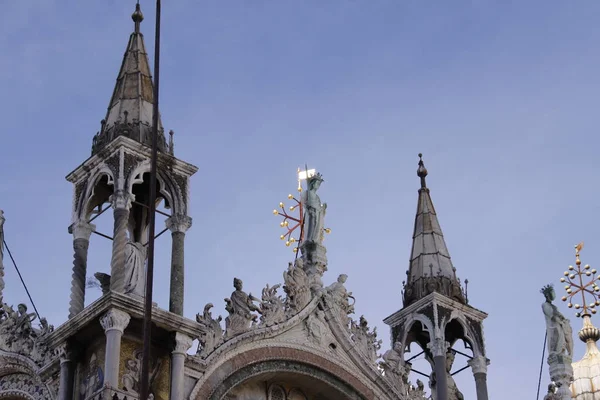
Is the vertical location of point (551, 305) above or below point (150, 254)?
above

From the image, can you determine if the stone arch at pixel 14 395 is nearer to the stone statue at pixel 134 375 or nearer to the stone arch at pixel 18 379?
the stone arch at pixel 18 379

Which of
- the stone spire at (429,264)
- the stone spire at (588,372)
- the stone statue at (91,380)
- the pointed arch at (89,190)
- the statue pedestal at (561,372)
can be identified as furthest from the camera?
the stone spire at (588,372)

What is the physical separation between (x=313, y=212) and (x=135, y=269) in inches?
233

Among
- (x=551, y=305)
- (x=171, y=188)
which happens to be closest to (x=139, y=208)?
(x=171, y=188)

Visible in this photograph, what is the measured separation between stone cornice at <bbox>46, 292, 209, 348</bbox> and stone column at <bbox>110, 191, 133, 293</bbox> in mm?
413

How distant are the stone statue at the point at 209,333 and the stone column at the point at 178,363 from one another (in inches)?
33.7

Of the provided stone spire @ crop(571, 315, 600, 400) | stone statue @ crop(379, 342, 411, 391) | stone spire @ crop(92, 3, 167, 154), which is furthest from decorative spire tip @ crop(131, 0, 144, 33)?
stone spire @ crop(571, 315, 600, 400)

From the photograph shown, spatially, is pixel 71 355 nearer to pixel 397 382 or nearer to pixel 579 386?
pixel 397 382

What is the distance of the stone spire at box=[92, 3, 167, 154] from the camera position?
2828cm

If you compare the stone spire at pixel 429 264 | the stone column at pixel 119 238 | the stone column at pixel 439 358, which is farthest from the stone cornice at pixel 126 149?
the stone column at pixel 439 358

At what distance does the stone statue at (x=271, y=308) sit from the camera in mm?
28969

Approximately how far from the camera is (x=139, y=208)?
29.5m

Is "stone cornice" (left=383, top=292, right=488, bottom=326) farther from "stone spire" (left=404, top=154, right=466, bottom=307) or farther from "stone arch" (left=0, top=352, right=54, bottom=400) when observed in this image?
"stone arch" (left=0, top=352, right=54, bottom=400)

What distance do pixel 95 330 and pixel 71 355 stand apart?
679mm
